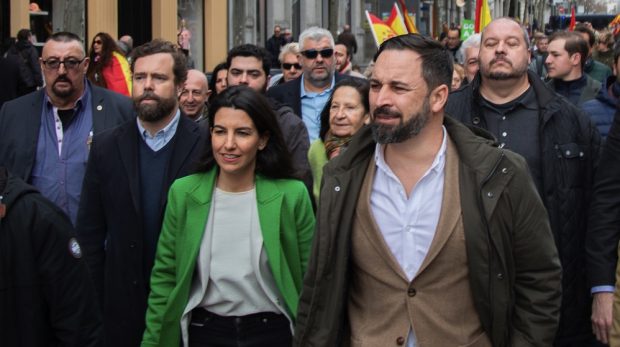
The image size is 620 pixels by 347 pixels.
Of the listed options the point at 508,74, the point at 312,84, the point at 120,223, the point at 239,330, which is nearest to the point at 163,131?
the point at 120,223

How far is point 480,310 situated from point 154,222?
2.25 metres

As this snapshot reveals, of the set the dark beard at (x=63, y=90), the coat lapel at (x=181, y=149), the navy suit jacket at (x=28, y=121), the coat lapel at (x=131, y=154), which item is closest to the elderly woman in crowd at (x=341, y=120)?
the coat lapel at (x=181, y=149)

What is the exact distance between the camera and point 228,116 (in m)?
5.10

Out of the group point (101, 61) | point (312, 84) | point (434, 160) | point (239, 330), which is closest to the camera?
point (434, 160)

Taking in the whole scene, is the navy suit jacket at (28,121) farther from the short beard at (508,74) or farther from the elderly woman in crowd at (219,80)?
the short beard at (508,74)

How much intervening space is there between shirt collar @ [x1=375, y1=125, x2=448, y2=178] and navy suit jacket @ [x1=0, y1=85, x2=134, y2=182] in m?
3.01

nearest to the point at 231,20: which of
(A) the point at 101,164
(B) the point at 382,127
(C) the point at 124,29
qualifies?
(C) the point at 124,29

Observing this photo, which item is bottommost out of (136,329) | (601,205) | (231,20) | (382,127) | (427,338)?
(136,329)

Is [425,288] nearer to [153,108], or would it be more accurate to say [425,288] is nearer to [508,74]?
[508,74]

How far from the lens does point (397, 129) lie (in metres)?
3.94

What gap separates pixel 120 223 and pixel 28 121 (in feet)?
4.58

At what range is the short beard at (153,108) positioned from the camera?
230 inches

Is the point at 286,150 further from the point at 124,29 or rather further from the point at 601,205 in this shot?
the point at 124,29

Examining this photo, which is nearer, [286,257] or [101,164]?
[286,257]
